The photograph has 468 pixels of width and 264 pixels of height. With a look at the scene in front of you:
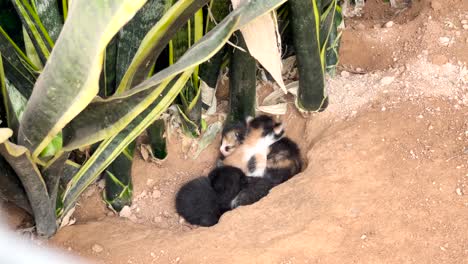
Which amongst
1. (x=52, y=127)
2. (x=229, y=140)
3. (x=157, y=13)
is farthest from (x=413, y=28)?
(x=52, y=127)

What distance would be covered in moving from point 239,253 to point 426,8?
4.09 feet

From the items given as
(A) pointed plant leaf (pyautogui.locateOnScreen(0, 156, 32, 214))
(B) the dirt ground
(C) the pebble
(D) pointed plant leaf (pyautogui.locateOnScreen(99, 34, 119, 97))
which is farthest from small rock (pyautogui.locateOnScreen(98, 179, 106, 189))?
(C) the pebble

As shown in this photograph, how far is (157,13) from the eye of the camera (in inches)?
61.9

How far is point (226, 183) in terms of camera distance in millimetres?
2133

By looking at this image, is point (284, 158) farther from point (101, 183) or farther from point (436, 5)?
point (436, 5)

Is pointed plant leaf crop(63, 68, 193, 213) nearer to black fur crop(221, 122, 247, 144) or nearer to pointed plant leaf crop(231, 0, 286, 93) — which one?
pointed plant leaf crop(231, 0, 286, 93)

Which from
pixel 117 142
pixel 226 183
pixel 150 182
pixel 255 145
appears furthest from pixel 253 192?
pixel 117 142

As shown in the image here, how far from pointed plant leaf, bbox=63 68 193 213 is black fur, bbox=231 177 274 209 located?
56cm

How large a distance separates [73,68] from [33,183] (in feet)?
1.60

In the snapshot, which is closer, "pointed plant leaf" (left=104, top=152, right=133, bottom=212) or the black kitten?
"pointed plant leaf" (left=104, top=152, right=133, bottom=212)

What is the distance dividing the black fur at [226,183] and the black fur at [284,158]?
0.10 metres

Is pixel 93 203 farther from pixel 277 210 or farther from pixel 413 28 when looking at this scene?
pixel 413 28

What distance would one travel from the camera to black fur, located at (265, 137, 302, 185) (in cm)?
213

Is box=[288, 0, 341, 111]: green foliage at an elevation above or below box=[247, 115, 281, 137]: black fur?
above
